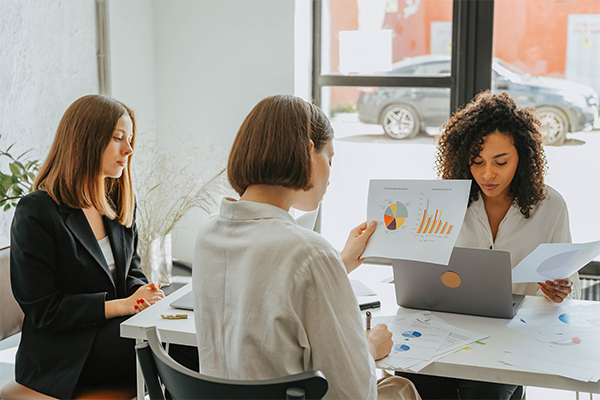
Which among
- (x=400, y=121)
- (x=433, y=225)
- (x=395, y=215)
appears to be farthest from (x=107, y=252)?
(x=400, y=121)

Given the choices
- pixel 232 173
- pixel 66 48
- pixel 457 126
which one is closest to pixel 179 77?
pixel 66 48

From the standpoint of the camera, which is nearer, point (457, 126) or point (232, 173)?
point (232, 173)

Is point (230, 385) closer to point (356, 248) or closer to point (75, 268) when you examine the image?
point (356, 248)

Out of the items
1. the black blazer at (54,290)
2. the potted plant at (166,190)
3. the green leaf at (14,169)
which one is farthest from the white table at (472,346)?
the potted plant at (166,190)

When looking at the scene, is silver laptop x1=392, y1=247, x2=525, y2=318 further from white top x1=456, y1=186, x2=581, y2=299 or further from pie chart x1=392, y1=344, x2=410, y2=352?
white top x1=456, y1=186, x2=581, y2=299

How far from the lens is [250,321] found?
3.26ft

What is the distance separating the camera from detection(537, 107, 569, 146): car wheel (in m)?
2.88

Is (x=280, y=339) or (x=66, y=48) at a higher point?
(x=66, y=48)

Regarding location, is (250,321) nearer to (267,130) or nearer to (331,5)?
(267,130)

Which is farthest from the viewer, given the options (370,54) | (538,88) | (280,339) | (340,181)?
(340,181)

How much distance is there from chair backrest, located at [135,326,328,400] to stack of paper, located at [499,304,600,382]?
599 millimetres

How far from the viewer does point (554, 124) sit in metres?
2.90

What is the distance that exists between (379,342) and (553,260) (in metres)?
0.57

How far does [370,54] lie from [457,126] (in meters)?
1.17
